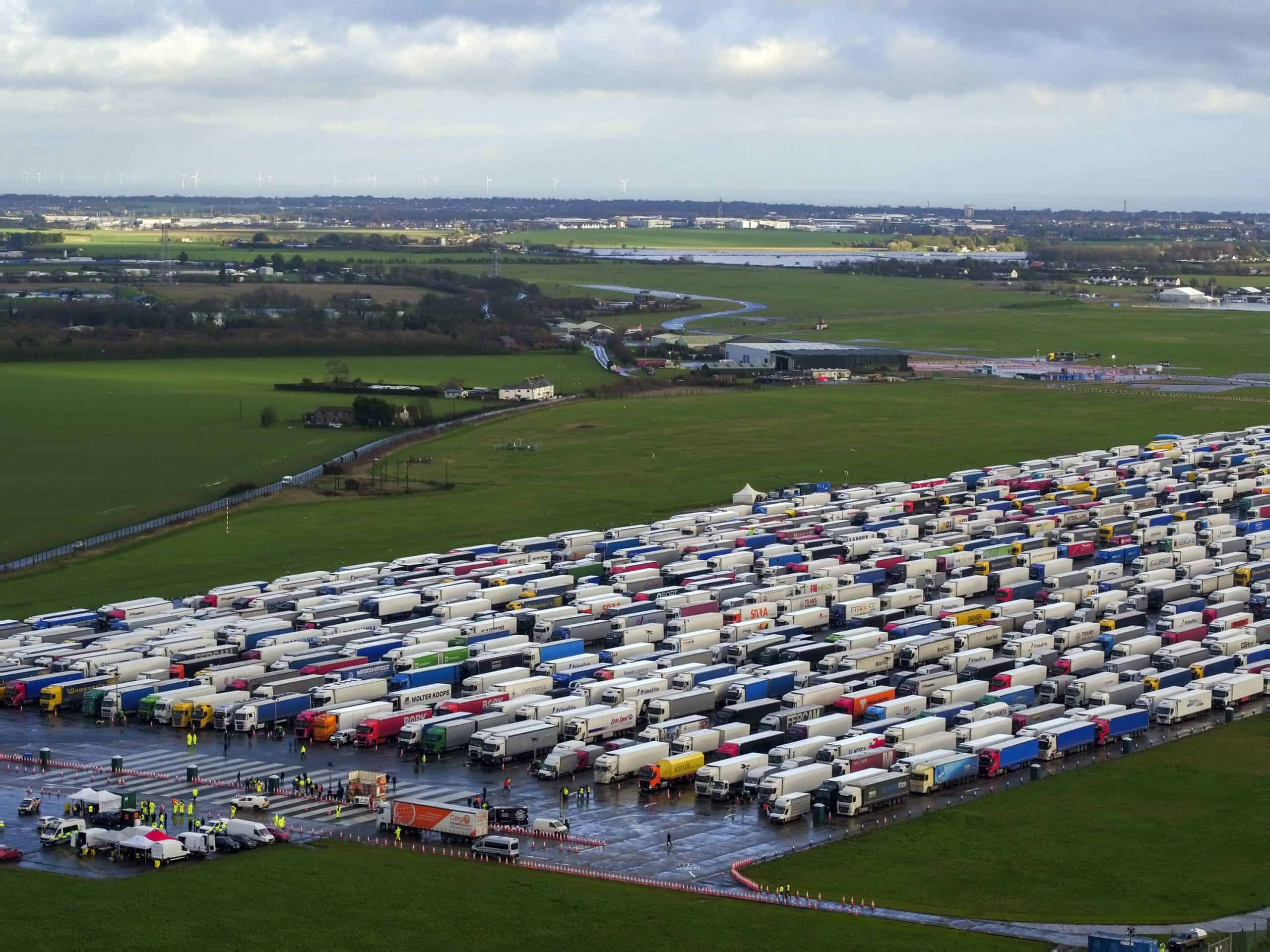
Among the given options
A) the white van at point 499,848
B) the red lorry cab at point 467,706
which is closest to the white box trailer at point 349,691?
the red lorry cab at point 467,706

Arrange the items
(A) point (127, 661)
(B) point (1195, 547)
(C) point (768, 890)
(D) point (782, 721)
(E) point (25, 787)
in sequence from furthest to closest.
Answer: (B) point (1195, 547), (A) point (127, 661), (D) point (782, 721), (E) point (25, 787), (C) point (768, 890)

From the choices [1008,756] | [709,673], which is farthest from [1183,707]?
[709,673]

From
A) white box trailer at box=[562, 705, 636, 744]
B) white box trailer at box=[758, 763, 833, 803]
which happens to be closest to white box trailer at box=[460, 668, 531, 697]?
white box trailer at box=[562, 705, 636, 744]

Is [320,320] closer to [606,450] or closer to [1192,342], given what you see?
[606,450]

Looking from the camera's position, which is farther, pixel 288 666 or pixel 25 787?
pixel 288 666

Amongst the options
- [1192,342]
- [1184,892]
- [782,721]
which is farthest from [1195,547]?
[1192,342]

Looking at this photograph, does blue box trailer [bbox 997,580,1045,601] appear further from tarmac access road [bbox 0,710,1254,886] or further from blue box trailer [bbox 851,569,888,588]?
tarmac access road [bbox 0,710,1254,886]
